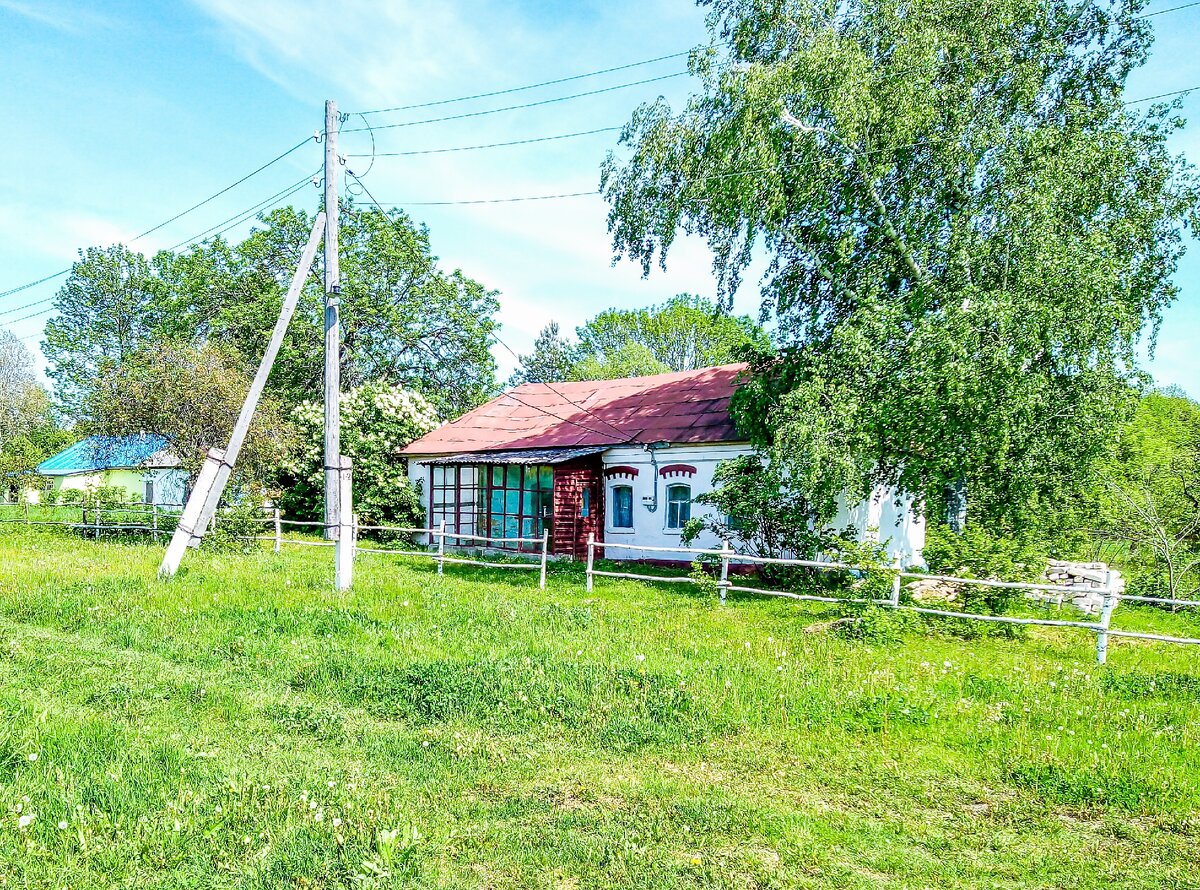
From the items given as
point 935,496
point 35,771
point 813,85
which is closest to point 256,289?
point 813,85

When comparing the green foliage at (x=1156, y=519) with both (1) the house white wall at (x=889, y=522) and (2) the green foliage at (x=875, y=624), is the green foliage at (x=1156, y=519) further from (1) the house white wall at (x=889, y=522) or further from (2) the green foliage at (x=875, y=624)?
(2) the green foliage at (x=875, y=624)

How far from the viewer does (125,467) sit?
82.0 feet

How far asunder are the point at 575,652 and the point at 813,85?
37.4ft

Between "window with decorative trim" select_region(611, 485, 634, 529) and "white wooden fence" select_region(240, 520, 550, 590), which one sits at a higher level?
"window with decorative trim" select_region(611, 485, 634, 529)

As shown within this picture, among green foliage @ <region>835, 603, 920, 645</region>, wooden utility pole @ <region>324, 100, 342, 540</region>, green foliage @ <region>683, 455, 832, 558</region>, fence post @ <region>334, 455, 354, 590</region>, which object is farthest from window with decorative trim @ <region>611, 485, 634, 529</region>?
green foliage @ <region>835, 603, 920, 645</region>

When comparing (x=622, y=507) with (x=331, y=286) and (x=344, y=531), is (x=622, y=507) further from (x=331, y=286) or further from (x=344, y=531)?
(x=331, y=286)

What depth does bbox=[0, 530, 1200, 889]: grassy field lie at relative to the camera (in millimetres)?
4730

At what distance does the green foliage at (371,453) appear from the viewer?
26703mm

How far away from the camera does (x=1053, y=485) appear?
14.1 meters

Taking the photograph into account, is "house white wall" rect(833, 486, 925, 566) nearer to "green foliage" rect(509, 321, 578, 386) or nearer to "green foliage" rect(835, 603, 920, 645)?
"green foliage" rect(835, 603, 920, 645)

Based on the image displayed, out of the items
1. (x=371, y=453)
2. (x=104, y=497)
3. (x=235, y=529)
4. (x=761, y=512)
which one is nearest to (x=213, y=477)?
(x=235, y=529)

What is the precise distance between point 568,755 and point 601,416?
18.0m

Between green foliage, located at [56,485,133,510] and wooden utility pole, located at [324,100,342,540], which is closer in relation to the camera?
wooden utility pole, located at [324,100,342,540]

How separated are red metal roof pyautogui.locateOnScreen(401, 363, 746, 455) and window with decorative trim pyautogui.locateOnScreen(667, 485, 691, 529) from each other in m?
1.34
